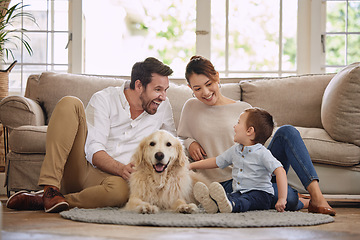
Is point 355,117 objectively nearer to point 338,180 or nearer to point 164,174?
point 338,180

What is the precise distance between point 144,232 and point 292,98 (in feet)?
6.52

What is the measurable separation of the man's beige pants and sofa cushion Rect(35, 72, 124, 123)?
39.9 inches

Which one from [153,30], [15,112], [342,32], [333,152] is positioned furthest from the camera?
[153,30]

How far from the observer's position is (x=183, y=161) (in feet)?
7.41

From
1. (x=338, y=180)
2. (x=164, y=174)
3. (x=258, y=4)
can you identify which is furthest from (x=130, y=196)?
(x=258, y=4)

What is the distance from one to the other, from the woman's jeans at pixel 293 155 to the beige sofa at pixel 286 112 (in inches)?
17.6

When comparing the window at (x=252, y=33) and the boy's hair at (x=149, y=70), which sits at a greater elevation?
the window at (x=252, y=33)

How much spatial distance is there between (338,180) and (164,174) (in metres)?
1.14

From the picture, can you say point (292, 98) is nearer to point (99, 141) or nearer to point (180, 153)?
point (180, 153)

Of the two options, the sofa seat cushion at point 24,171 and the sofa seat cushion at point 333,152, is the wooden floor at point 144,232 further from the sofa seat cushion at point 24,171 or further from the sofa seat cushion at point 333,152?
the sofa seat cushion at point 24,171

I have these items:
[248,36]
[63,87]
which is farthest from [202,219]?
[248,36]

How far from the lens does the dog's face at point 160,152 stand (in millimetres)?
2162

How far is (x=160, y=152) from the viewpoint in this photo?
2.15 m

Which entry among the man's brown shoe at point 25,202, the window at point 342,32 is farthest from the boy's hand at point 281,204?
the window at point 342,32
